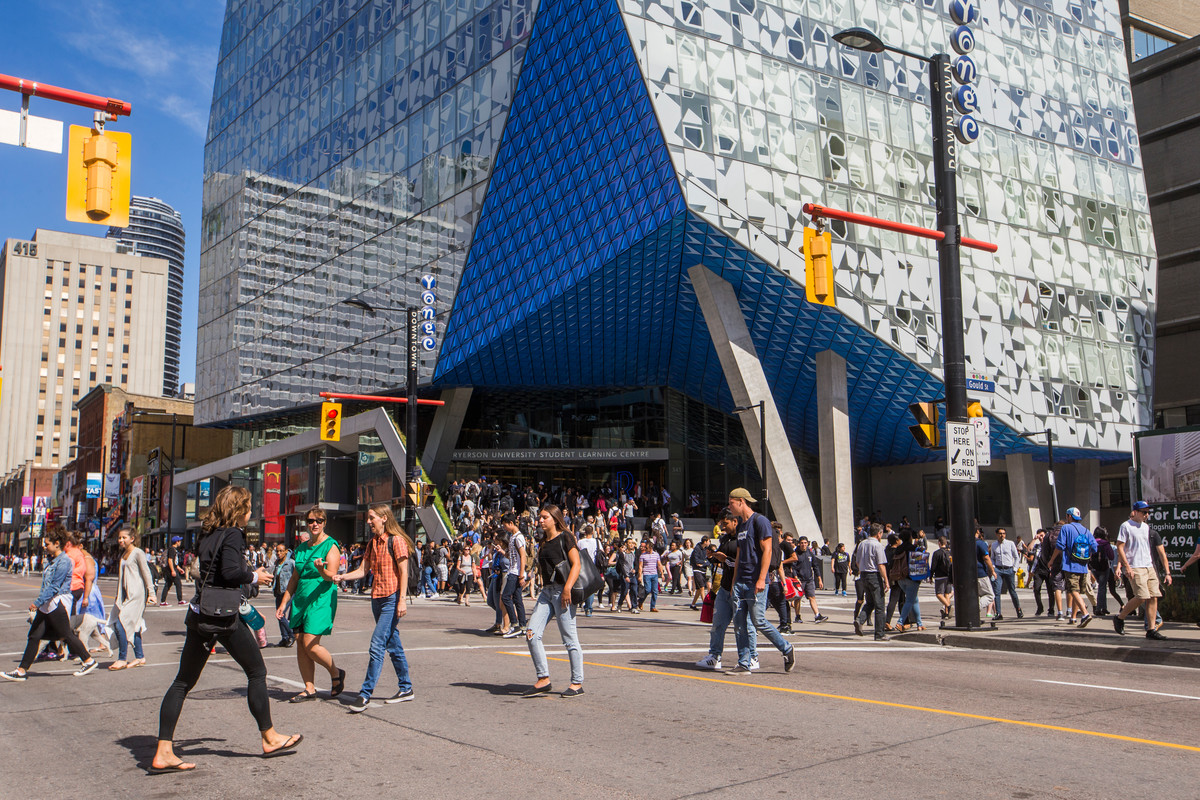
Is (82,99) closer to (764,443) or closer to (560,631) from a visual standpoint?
(560,631)

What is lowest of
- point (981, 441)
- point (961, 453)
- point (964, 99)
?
point (961, 453)

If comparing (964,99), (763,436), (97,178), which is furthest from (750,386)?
(97,178)

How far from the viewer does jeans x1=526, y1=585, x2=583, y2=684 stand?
Answer: 9.08 m

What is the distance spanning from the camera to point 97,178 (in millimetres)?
8867

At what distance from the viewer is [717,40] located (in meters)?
35.1

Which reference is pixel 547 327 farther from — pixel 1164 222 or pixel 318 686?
pixel 1164 222

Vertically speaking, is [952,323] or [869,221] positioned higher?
[869,221]

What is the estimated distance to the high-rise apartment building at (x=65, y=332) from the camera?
15212 centimetres

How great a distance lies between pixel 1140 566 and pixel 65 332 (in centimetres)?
16939

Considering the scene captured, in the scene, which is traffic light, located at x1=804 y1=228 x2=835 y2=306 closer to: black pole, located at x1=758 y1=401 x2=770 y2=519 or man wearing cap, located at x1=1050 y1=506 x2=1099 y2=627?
man wearing cap, located at x1=1050 y1=506 x2=1099 y2=627

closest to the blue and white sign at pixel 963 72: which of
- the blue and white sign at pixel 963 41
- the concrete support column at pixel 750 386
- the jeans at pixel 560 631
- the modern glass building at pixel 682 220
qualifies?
the blue and white sign at pixel 963 41

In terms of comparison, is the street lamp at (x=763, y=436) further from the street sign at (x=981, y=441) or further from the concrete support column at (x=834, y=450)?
the street sign at (x=981, y=441)

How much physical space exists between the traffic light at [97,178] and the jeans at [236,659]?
3.98 m

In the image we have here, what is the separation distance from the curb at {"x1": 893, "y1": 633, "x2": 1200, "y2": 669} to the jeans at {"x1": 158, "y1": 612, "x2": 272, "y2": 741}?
1020 centimetres
